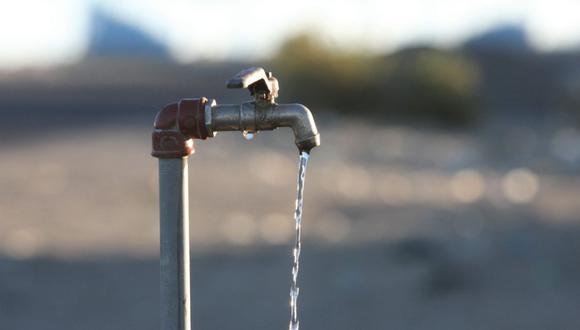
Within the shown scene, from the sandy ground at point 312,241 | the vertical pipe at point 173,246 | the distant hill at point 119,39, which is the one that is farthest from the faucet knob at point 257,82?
the distant hill at point 119,39

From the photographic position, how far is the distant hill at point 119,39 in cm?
6550

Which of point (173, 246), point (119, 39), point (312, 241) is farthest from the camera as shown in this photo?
point (119, 39)

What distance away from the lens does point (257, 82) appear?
213 centimetres

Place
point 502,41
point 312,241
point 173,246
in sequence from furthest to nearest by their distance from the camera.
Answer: point 502,41 < point 312,241 < point 173,246

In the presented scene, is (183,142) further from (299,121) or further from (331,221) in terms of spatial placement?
(331,221)

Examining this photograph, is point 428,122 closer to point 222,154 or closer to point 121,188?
point 222,154

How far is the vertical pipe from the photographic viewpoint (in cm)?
211

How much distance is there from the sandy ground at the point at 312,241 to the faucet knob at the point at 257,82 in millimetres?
3481

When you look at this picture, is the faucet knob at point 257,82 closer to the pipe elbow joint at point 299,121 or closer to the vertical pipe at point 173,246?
the pipe elbow joint at point 299,121

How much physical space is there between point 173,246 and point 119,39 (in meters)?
67.5

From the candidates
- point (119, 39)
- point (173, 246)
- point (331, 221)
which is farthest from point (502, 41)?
point (173, 246)

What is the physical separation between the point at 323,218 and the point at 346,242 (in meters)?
0.94

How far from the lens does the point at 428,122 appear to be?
60.9 ft

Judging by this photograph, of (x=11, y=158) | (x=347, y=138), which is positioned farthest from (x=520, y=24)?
(x=11, y=158)
